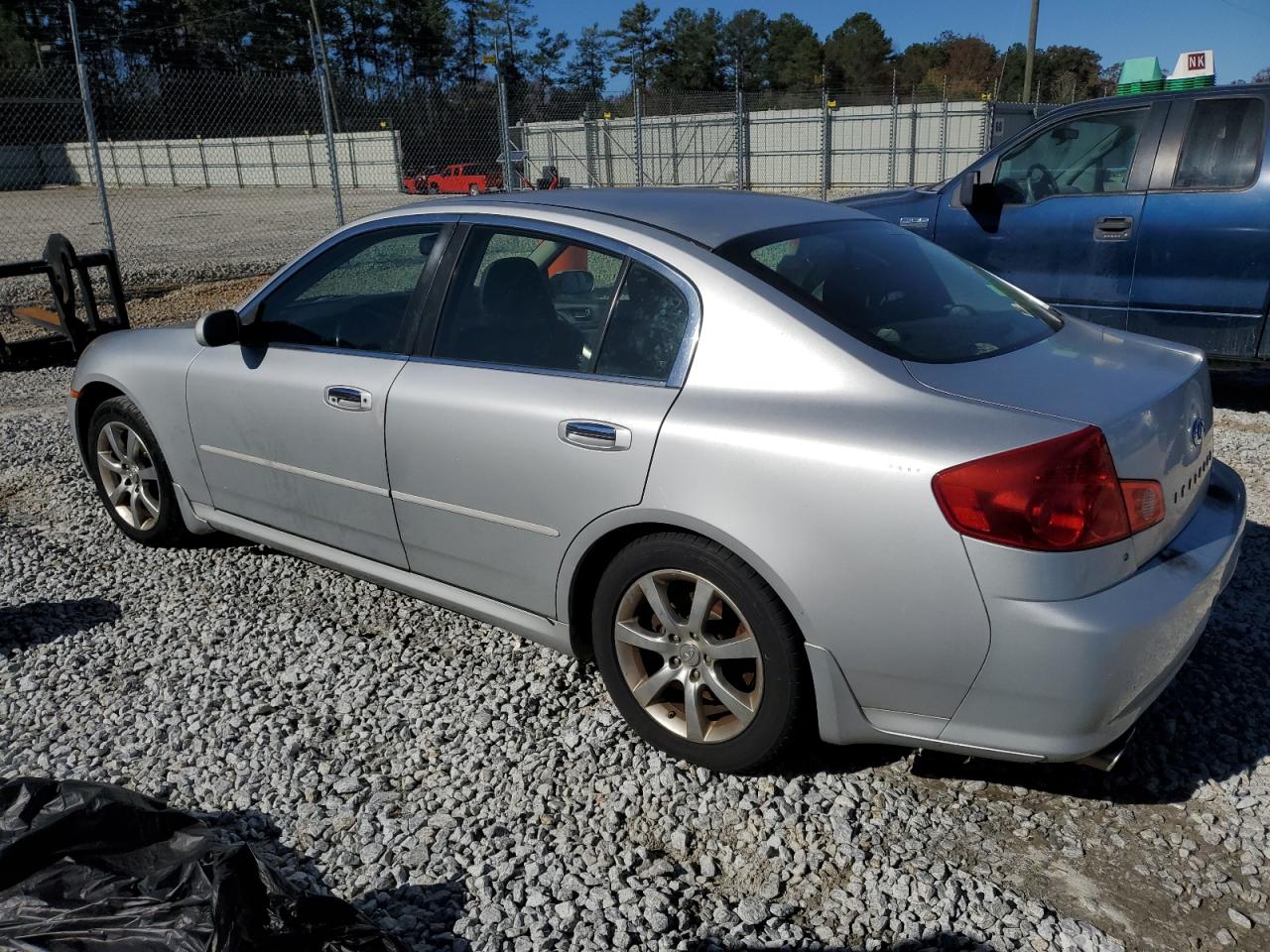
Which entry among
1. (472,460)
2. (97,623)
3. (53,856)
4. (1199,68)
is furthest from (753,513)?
(1199,68)

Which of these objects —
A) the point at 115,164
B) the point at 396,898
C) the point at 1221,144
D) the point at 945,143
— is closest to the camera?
the point at 396,898

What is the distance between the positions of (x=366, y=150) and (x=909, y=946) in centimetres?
3500

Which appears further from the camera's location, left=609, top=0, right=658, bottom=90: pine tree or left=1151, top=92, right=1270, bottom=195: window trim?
left=609, top=0, right=658, bottom=90: pine tree

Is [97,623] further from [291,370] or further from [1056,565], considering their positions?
[1056,565]

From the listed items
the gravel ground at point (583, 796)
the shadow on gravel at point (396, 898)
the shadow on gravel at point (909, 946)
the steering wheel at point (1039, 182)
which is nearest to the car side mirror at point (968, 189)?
the steering wheel at point (1039, 182)

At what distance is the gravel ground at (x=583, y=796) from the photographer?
7.75ft

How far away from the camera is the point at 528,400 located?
9.82ft

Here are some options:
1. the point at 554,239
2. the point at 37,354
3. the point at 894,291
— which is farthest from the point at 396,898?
the point at 37,354

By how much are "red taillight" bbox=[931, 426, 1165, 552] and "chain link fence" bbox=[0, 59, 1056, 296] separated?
12562 mm

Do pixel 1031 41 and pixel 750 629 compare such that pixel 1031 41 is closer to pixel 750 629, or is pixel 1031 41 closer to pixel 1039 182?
pixel 1039 182

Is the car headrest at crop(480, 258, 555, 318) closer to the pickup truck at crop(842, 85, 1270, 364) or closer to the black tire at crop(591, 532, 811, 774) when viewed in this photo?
the black tire at crop(591, 532, 811, 774)

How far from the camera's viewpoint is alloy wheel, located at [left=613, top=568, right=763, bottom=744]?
2.71 m

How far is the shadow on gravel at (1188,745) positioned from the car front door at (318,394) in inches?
79.5

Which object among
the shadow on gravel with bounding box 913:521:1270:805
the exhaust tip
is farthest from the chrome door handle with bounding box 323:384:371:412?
the exhaust tip
